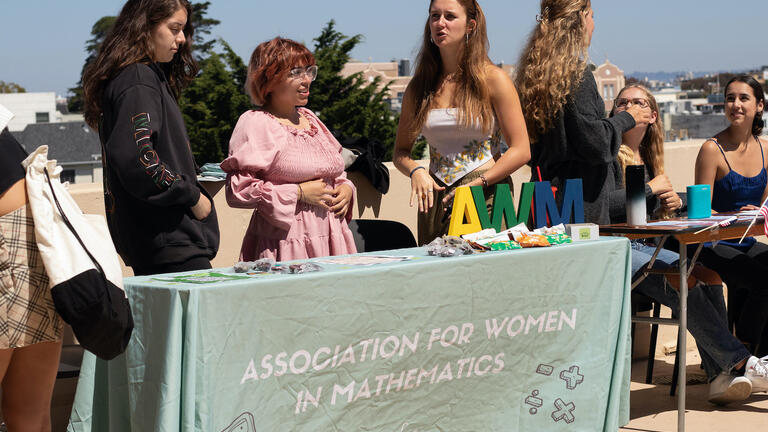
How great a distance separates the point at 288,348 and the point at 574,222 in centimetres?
179

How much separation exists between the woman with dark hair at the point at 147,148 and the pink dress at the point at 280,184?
14.6 inches

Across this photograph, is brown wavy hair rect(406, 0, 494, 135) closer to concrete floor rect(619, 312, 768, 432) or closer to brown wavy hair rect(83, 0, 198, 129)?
brown wavy hair rect(83, 0, 198, 129)

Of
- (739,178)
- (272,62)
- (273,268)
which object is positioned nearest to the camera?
(273,268)

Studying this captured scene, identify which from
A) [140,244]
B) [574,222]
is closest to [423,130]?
[574,222]

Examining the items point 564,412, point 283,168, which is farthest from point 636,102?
point 283,168

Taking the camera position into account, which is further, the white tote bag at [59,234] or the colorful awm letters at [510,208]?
the colorful awm letters at [510,208]

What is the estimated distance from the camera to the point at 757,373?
4.70 metres

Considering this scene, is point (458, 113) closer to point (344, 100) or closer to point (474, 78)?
point (474, 78)

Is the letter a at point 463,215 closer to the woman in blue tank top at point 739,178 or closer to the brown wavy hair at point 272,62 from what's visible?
the brown wavy hair at point 272,62

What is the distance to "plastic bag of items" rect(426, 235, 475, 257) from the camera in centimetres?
352

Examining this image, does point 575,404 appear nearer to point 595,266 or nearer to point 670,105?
point 595,266

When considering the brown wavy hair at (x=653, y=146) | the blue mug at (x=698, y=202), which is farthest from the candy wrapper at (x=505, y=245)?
the brown wavy hair at (x=653, y=146)

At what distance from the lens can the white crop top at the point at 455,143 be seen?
4254 millimetres

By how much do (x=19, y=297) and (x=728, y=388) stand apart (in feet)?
11.3
